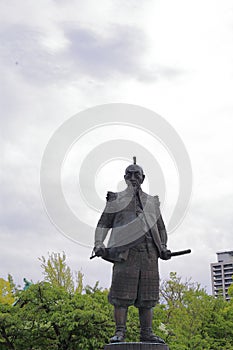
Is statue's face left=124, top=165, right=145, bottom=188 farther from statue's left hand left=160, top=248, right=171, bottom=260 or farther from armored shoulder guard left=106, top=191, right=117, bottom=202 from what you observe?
statue's left hand left=160, top=248, right=171, bottom=260

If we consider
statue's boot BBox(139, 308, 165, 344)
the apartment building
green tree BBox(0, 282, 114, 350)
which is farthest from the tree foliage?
the apartment building

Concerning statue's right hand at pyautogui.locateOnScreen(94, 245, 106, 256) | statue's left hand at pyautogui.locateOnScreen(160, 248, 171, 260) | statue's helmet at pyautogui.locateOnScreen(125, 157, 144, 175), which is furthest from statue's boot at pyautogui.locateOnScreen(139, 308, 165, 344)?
statue's helmet at pyautogui.locateOnScreen(125, 157, 144, 175)

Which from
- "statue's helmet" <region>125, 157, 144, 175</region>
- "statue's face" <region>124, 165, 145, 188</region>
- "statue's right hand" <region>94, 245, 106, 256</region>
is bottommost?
"statue's right hand" <region>94, 245, 106, 256</region>

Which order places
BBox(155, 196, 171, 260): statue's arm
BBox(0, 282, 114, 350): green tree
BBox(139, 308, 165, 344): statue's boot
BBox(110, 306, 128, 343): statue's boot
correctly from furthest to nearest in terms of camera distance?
1. BBox(0, 282, 114, 350): green tree
2. BBox(155, 196, 171, 260): statue's arm
3. BBox(139, 308, 165, 344): statue's boot
4. BBox(110, 306, 128, 343): statue's boot

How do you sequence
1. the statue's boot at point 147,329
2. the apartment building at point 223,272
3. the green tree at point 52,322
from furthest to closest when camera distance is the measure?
the apartment building at point 223,272
the green tree at point 52,322
the statue's boot at point 147,329

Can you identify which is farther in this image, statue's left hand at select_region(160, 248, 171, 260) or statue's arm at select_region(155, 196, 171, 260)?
statue's arm at select_region(155, 196, 171, 260)

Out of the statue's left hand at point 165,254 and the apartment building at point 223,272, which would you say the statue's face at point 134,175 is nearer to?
the statue's left hand at point 165,254

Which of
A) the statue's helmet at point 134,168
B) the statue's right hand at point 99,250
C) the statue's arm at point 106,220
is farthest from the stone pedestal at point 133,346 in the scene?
the statue's helmet at point 134,168

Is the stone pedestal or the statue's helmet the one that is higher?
the statue's helmet

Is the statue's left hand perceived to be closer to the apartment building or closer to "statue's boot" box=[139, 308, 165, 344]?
"statue's boot" box=[139, 308, 165, 344]

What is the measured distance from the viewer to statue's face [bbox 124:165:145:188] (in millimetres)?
8297

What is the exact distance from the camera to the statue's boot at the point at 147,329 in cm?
770

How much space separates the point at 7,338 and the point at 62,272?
42.4ft

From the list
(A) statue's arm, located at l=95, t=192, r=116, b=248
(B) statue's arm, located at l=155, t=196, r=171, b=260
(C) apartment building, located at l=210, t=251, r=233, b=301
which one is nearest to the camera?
(A) statue's arm, located at l=95, t=192, r=116, b=248
